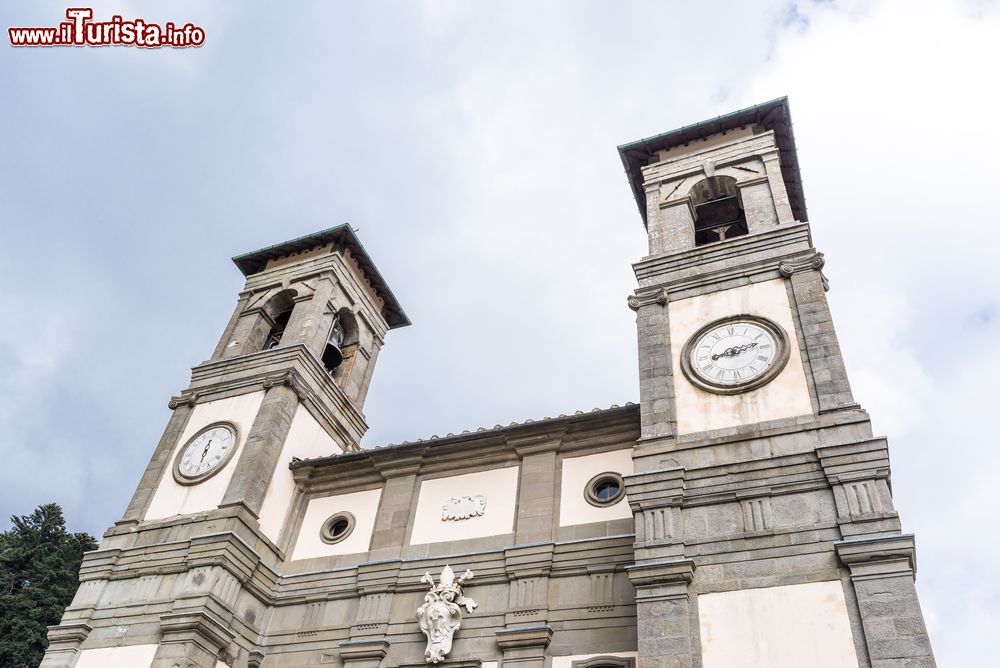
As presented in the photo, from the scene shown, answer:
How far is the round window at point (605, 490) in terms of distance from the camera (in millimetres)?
15523

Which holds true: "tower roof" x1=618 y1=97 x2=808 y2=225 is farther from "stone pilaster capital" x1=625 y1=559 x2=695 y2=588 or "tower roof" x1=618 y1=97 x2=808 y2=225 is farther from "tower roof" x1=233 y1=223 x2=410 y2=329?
"stone pilaster capital" x1=625 y1=559 x2=695 y2=588

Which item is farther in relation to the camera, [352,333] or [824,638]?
[352,333]

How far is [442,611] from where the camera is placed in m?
14.8

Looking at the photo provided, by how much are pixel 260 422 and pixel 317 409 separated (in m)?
2.08

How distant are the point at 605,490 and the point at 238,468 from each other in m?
8.10

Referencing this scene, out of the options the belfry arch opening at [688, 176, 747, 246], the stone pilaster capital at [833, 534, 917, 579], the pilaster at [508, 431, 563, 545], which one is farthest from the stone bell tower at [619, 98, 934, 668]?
the pilaster at [508, 431, 563, 545]

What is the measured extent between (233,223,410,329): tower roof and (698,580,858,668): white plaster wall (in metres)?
16.2

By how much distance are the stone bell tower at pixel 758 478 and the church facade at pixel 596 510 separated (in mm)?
37

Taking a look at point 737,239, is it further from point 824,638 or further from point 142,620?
point 142,620

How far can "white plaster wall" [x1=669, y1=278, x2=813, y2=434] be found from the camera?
44.8 ft

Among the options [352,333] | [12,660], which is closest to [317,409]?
[352,333]

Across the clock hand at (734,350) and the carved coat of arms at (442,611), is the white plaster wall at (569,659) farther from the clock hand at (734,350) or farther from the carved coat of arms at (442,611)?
the clock hand at (734,350)

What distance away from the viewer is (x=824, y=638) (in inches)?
414

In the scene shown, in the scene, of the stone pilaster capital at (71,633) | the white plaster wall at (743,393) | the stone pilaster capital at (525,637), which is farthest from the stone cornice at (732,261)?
the stone pilaster capital at (71,633)
